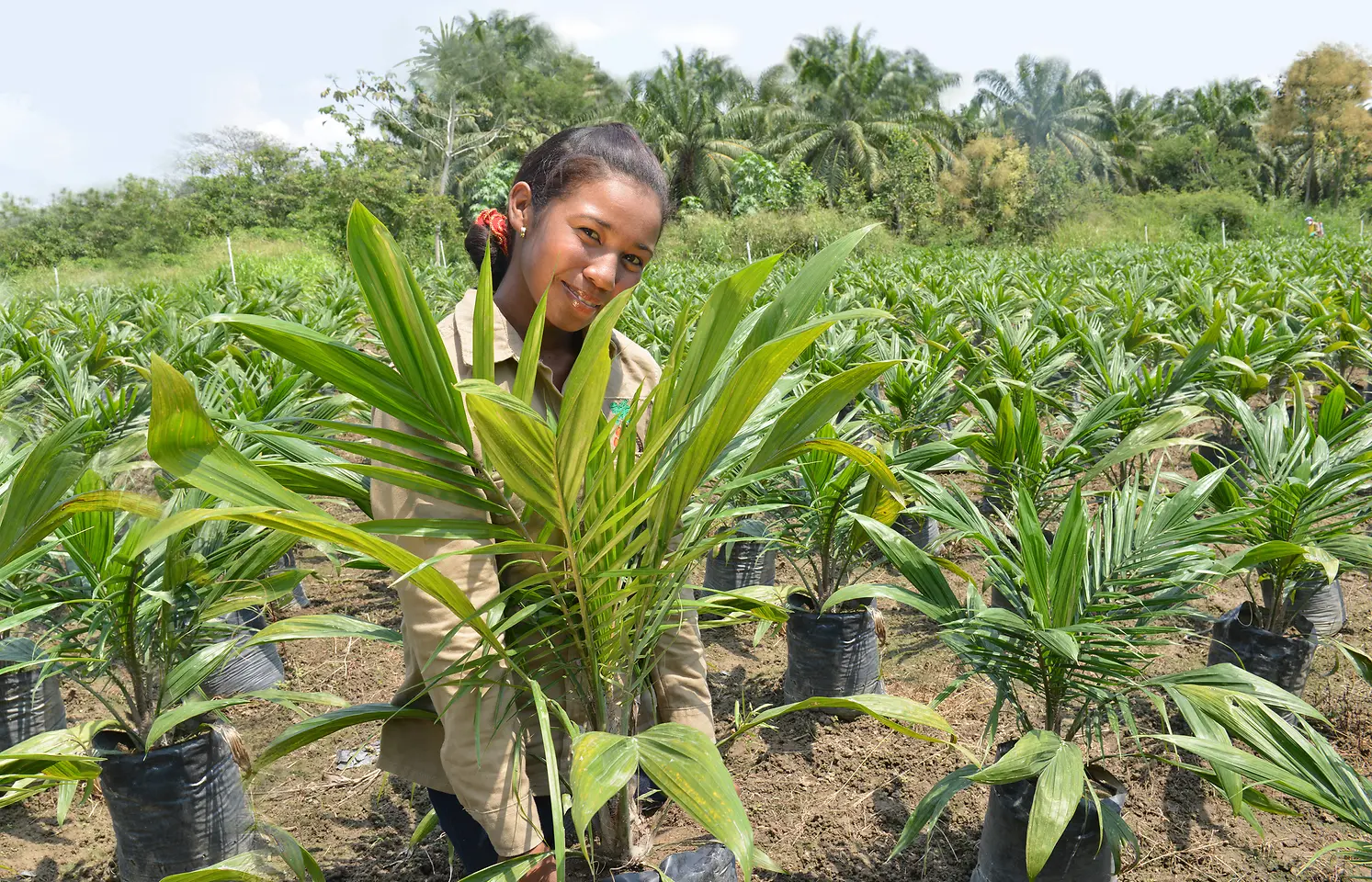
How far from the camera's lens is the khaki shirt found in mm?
960

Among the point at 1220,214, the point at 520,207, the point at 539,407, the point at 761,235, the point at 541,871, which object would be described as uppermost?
the point at 761,235

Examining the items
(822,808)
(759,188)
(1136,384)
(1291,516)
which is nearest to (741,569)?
(822,808)

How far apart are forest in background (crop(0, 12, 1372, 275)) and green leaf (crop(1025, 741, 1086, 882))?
18367 millimetres

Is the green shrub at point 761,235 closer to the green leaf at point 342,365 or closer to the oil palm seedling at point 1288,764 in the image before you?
the oil palm seedling at point 1288,764

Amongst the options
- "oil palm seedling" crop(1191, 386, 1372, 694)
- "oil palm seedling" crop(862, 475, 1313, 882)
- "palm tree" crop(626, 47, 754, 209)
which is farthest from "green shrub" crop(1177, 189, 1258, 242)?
"oil palm seedling" crop(862, 475, 1313, 882)

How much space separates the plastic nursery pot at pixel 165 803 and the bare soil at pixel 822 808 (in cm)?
10

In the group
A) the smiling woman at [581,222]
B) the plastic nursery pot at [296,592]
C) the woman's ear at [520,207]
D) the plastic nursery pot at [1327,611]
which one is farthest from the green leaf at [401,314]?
the plastic nursery pot at [1327,611]

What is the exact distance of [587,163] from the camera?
3.51 ft

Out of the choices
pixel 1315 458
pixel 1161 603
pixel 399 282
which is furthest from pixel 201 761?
pixel 1315 458

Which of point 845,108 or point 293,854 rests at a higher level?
point 845,108

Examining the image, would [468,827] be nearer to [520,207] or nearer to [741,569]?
[520,207]

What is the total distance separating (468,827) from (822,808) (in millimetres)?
1024

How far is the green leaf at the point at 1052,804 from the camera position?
3.79ft

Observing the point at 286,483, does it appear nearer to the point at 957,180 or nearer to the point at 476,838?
the point at 476,838
